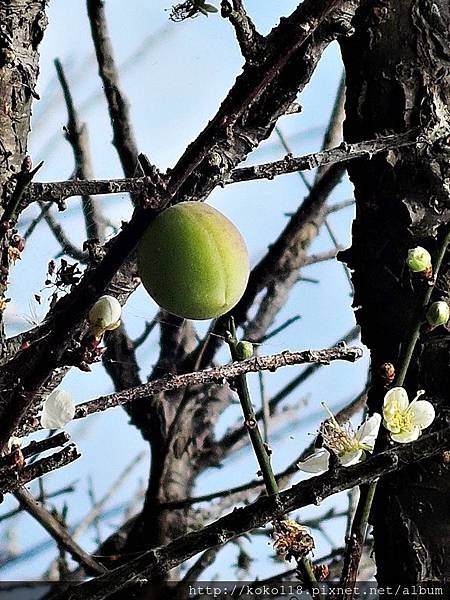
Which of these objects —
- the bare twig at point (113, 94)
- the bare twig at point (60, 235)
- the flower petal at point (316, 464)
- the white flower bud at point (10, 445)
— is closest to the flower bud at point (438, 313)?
the flower petal at point (316, 464)

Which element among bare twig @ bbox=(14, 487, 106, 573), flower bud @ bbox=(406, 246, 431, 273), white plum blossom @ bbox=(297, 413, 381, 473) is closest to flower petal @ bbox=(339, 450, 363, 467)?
white plum blossom @ bbox=(297, 413, 381, 473)

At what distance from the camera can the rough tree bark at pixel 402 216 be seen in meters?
0.51

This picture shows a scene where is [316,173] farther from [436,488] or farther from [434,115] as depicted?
[436,488]

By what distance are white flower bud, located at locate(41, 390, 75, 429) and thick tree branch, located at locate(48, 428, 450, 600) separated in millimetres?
91

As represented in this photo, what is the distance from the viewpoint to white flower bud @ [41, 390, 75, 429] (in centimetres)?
35

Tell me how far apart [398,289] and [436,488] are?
144 millimetres

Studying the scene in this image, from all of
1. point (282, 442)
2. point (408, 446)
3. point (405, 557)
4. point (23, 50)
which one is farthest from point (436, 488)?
point (282, 442)

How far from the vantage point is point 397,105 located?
571 mm

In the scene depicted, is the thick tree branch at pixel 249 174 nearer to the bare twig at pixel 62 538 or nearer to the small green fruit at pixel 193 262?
the small green fruit at pixel 193 262

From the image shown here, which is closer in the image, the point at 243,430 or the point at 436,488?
the point at 436,488

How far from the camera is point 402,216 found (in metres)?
0.56

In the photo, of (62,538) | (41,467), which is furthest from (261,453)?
(62,538)

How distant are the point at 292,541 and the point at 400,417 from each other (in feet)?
0.26

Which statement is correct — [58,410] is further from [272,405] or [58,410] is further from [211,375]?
[272,405]
